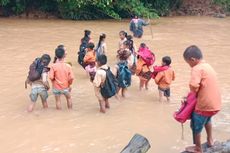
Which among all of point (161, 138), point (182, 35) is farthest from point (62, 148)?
point (182, 35)

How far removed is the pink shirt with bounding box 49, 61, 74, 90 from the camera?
8.53 meters

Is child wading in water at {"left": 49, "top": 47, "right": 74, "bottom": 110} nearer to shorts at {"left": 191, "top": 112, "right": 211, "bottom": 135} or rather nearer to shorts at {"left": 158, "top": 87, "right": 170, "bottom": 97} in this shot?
shorts at {"left": 158, "top": 87, "right": 170, "bottom": 97}

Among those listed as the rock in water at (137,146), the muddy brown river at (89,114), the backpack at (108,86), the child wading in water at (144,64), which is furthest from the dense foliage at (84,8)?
the rock in water at (137,146)

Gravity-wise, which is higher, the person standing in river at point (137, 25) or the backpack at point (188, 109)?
the person standing in river at point (137, 25)

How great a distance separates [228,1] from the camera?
24.6 metres

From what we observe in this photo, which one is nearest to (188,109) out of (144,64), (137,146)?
(137,146)

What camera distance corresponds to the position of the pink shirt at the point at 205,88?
593cm

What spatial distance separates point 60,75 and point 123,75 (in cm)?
153

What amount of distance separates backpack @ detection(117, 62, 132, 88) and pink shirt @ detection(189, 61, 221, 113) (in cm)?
347

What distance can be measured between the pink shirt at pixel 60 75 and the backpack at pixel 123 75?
1.23 metres

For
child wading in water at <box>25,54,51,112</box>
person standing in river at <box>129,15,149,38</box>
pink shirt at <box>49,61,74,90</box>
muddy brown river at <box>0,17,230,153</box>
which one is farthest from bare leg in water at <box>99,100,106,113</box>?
person standing in river at <box>129,15,149,38</box>

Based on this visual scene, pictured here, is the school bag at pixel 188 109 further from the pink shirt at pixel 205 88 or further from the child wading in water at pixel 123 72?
the child wading in water at pixel 123 72

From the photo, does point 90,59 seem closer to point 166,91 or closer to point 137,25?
point 166,91

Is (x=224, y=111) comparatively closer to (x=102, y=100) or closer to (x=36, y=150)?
(x=102, y=100)
